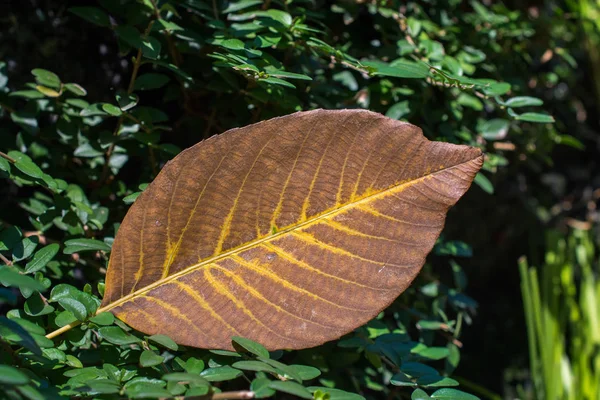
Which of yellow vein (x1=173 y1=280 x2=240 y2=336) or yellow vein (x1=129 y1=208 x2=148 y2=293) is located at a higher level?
yellow vein (x1=129 y1=208 x2=148 y2=293)

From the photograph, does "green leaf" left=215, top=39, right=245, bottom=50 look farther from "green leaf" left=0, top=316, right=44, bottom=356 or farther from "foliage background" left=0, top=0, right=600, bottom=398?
"green leaf" left=0, top=316, right=44, bottom=356

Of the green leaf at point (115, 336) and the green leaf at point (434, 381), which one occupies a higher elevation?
the green leaf at point (115, 336)

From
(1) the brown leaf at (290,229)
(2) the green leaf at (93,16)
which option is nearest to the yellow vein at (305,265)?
(1) the brown leaf at (290,229)

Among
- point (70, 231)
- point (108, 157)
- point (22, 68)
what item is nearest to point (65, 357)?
point (70, 231)

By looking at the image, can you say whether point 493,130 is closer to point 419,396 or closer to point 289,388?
point 419,396

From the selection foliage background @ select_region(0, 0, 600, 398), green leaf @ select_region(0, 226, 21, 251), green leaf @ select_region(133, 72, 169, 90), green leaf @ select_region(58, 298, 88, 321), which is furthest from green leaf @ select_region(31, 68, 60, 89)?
green leaf @ select_region(58, 298, 88, 321)

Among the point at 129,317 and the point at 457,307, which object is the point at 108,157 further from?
the point at 457,307

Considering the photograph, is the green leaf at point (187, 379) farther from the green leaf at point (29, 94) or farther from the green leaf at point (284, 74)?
the green leaf at point (29, 94)

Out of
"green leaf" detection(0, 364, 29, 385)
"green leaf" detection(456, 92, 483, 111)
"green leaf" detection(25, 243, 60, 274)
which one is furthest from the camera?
"green leaf" detection(456, 92, 483, 111)
